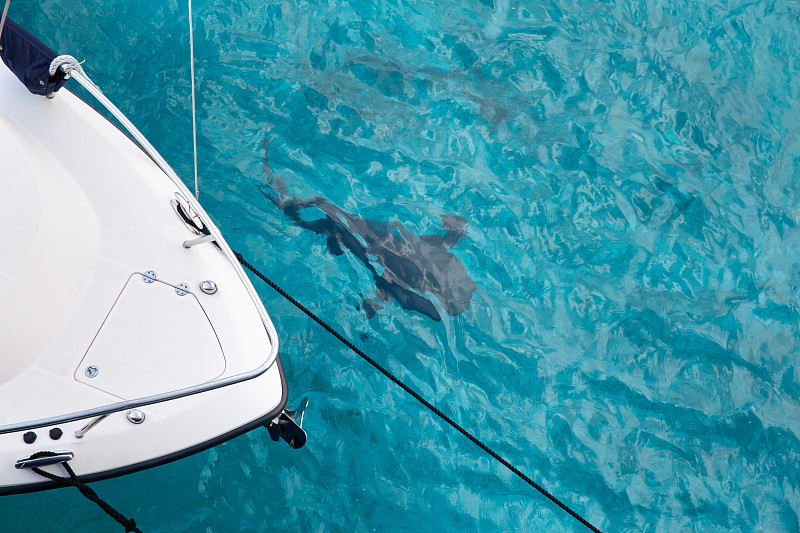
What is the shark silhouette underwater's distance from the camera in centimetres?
486

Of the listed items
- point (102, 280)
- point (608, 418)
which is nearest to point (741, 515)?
point (608, 418)

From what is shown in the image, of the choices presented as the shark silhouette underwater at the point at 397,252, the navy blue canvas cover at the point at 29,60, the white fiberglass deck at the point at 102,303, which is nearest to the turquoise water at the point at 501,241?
the shark silhouette underwater at the point at 397,252

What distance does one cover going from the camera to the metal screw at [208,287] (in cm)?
338

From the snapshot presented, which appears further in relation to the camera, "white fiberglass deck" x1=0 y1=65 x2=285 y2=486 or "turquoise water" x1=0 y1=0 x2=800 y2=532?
"turquoise water" x1=0 y1=0 x2=800 y2=532

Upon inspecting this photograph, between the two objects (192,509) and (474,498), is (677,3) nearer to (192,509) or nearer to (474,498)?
(474,498)

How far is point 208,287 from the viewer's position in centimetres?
339

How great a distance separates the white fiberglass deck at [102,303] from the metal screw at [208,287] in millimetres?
27

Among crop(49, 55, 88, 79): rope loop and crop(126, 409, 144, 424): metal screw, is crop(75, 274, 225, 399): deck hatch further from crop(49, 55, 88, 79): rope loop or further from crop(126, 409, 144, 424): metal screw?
crop(49, 55, 88, 79): rope loop

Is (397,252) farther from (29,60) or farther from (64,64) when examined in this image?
(29,60)

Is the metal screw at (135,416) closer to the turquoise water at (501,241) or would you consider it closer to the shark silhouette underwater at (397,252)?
the turquoise water at (501,241)

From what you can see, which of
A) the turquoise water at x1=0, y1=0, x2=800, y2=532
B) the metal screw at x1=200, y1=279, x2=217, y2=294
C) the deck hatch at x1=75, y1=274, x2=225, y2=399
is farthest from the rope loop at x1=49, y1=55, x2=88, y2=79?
the turquoise water at x1=0, y1=0, x2=800, y2=532

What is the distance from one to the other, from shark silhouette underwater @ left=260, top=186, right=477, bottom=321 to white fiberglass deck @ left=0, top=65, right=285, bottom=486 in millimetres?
1481

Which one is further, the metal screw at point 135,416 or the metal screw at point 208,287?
the metal screw at point 208,287

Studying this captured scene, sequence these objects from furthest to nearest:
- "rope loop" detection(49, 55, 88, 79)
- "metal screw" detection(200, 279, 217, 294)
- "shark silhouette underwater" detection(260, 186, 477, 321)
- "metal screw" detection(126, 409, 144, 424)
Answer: "shark silhouette underwater" detection(260, 186, 477, 321), "metal screw" detection(200, 279, 217, 294), "rope loop" detection(49, 55, 88, 79), "metal screw" detection(126, 409, 144, 424)
